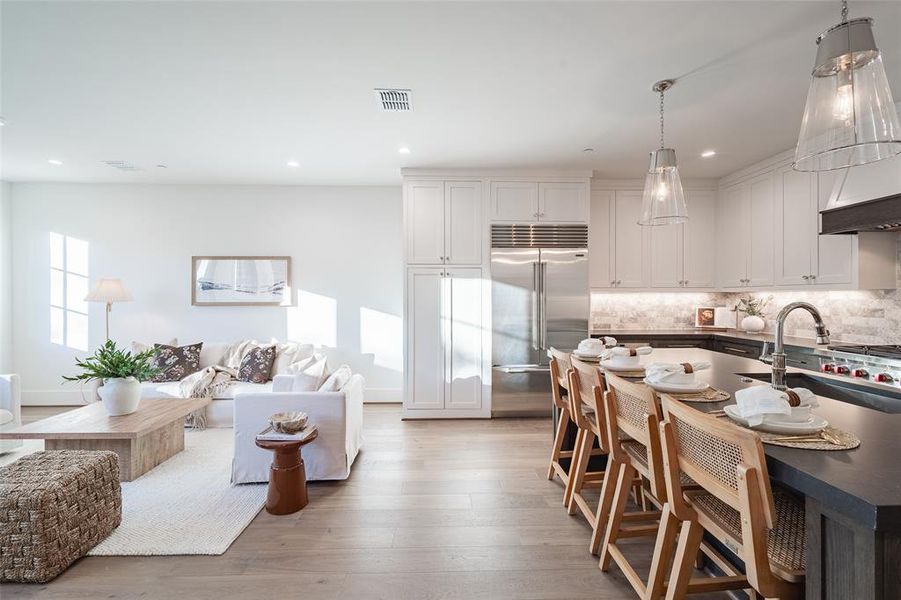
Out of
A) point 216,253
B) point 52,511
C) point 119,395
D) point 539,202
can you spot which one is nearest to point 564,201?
point 539,202

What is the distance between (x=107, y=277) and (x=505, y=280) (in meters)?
5.04

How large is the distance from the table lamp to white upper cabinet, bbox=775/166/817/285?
7145mm

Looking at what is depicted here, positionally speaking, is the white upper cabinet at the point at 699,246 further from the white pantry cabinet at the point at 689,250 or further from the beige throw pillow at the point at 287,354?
the beige throw pillow at the point at 287,354

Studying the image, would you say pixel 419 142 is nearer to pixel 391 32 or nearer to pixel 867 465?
pixel 391 32

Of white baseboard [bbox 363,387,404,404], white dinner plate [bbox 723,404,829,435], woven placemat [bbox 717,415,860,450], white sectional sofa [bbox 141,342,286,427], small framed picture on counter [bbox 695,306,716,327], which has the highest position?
small framed picture on counter [bbox 695,306,716,327]

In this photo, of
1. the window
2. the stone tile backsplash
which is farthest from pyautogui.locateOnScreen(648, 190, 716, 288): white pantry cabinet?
the window

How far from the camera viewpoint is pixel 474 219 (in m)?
4.72

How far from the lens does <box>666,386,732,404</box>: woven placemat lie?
5.57ft

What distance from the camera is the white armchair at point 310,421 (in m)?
3.01

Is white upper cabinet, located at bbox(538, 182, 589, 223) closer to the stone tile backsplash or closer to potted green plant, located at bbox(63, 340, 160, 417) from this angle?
the stone tile backsplash

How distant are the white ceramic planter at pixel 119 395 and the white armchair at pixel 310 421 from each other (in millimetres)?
1023

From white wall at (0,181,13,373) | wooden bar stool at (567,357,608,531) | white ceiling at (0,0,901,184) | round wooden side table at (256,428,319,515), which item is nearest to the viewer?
white ceiling at (0,0,901,184)

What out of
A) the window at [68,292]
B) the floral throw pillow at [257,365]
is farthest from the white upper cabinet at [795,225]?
the window at [68,292]

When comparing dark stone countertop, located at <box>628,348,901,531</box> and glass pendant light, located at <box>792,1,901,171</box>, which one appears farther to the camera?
glass pendant light, located at <box>792,1,901,171</box>
